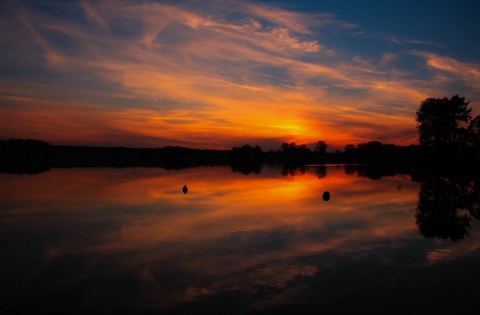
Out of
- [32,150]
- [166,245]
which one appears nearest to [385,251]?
[166,245]

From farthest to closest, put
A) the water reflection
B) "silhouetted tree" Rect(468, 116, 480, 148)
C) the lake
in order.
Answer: "silhouetted tree" Rect(468, 116, 480, 148) < the water reflection < the lake

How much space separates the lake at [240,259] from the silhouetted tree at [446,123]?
161 ft

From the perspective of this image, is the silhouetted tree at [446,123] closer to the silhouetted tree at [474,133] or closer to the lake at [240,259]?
the silhouetted tree at [474,133]

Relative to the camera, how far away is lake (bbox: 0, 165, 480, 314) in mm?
9859

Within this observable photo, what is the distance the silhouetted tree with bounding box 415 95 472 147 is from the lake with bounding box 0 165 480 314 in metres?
49.2

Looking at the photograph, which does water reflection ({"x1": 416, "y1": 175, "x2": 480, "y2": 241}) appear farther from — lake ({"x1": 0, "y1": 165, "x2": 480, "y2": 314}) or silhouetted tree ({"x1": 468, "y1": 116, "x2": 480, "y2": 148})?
silhouetted tree ({"x1": 468, "y1": 116, "x2": 480, "y2": 148})

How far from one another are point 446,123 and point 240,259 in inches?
2715

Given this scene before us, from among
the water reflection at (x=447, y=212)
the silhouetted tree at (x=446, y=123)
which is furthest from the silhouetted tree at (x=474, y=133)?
the water reflection at (x=447, y=212)

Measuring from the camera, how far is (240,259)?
13805mm

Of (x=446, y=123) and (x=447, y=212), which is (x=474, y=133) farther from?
(x=447, y=212)

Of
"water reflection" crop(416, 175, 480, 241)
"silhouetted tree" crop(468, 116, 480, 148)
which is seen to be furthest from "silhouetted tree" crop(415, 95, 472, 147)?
"water reflection" crop(416, 175, 480, 241)

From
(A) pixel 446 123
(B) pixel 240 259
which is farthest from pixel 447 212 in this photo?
(A) pixel 446 123

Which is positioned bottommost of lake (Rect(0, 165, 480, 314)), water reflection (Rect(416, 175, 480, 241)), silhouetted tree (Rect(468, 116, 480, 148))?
lake (Rect(0, 165, 480, 314))

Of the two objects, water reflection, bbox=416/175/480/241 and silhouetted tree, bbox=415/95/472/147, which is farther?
silhouetted tree, bbox=415/95/472/147
